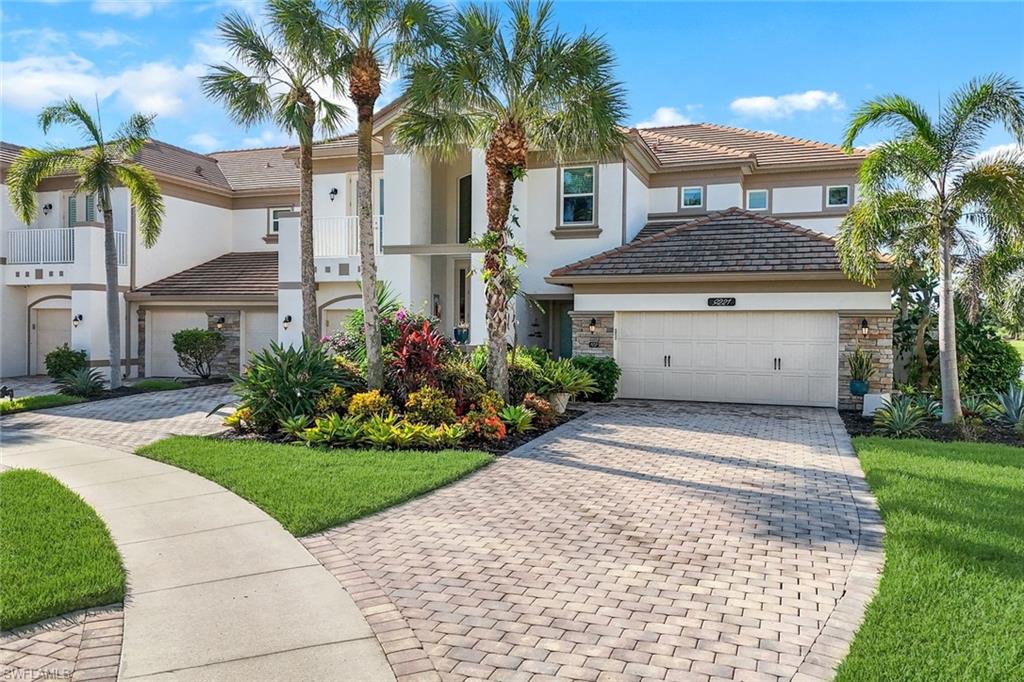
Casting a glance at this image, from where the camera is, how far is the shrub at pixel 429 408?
1224cm

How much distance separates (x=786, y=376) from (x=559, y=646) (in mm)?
13470

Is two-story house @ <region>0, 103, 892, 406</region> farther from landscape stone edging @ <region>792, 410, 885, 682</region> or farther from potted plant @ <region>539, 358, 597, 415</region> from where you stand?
landscape stone edging @ <region>792, 410, 885, 682</region>

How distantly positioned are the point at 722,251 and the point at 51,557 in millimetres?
14732

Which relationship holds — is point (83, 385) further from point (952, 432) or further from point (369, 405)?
point (952, 432)

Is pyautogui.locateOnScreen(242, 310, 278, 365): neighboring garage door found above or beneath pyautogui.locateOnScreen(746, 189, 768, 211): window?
beneath

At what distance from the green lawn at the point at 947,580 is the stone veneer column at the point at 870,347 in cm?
630

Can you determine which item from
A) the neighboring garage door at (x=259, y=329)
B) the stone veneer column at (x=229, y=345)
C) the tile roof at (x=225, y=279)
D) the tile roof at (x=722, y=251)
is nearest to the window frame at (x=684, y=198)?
the tile roof at (x=722, y=251)

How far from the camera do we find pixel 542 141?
15.8 meters

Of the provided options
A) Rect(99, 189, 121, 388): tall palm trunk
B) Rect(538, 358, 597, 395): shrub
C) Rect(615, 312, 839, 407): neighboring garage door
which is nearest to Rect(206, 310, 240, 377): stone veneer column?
Rect(99, 189, 121, 388): tall palm trunk

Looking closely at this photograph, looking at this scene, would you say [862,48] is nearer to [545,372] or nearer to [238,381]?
[545,372]

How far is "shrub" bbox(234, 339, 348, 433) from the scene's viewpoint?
1246 centimetres

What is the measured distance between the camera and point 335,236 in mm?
21000

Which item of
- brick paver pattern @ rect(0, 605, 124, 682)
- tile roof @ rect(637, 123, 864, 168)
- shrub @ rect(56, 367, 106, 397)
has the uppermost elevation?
tile roof @ rect(637, 123, 864, 168)

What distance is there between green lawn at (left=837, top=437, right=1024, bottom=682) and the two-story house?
288 inches
